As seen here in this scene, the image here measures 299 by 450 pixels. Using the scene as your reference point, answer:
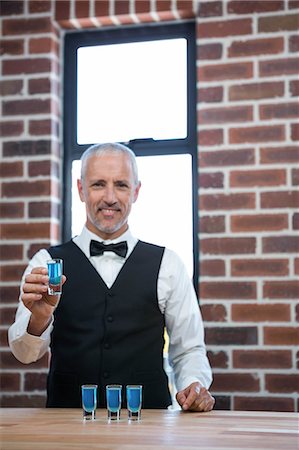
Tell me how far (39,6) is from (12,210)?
0.94 m

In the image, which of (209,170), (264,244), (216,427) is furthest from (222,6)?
(216,427)

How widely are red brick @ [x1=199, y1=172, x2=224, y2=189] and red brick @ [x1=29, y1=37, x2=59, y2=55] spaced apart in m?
0.93

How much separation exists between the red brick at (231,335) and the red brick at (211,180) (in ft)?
1.94

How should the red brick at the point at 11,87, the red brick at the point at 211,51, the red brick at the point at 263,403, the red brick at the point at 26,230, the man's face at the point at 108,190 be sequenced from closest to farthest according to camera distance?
the man's face at the point at 108,190 < the red brick at the point at 263,403 < the red brick at the point at 211,51 < the red brick at the point at 26,230 < the red brick at the point at 11,87

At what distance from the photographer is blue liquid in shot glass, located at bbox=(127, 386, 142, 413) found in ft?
6.25

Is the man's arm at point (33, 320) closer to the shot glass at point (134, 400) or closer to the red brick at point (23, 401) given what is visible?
the shot glass at point (134, 400)

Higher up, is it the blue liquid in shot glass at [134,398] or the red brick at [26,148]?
the red brick at [26,148]

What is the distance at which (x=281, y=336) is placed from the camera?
2.88 meters

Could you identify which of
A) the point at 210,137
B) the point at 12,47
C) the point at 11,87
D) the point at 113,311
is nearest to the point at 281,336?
the point at 113,311

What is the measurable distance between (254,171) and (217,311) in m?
0.60

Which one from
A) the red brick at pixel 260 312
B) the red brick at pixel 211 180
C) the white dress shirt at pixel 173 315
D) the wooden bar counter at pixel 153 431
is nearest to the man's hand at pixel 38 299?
the white dress shirt at pixel 173 315

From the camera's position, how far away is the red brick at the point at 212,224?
9.78 feet

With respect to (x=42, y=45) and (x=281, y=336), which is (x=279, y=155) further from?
(x=42, y=45)

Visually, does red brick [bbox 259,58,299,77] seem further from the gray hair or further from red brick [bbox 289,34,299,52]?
the gray hair
